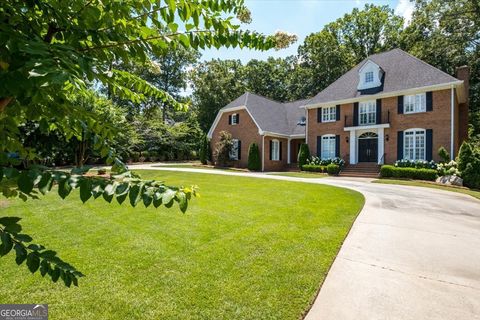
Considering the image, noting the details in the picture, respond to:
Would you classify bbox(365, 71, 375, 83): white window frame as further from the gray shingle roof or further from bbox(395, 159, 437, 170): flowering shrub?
bbox(395, 159, 437, 170): flowering shrub

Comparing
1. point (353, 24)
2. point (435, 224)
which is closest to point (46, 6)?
point (435, 224)

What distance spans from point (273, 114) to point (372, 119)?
933 centimetres

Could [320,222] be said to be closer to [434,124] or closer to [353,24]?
[434,124]

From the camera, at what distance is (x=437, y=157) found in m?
17.7

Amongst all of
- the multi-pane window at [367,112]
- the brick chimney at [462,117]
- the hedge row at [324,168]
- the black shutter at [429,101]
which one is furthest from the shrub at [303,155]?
the brick chimney at [462,117]

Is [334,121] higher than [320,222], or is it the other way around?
[334,121]

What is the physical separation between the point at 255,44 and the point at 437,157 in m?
20.2

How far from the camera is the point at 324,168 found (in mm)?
20875

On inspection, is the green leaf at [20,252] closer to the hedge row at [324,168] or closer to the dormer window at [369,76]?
the hedge row at [324,168]

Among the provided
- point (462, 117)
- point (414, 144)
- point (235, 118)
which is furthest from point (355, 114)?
point (235, 118)

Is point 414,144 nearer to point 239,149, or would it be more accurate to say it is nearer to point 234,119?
point 239,149

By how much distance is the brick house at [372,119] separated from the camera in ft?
59.2

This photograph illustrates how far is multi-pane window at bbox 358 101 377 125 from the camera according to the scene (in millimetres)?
20844

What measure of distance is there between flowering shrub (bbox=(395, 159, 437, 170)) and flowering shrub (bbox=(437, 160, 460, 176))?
67 cm
